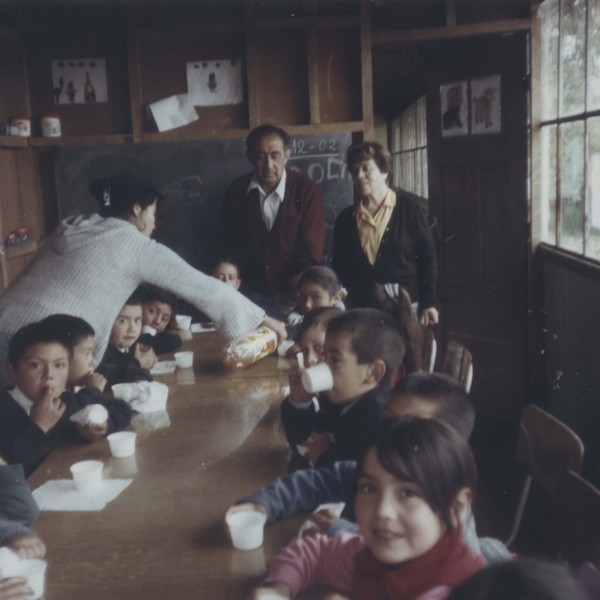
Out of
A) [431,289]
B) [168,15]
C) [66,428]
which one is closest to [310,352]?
[66,428]

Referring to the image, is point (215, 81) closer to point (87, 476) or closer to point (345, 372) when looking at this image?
point (345, 372)

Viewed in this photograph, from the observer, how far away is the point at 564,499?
4.72ft

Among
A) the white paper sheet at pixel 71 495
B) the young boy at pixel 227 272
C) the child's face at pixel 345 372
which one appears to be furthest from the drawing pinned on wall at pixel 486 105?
the white paper sheet at pixel 71 495

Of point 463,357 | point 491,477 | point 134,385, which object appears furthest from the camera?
point 491,477

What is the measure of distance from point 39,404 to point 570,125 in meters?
2.65

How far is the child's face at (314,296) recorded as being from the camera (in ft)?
9.73

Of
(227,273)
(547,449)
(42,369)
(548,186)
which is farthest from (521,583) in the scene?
(548,186)

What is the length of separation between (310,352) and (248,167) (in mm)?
2235

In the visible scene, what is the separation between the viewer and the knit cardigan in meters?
2.27

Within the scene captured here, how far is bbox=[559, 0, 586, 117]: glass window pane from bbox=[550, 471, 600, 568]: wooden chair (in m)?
2.26

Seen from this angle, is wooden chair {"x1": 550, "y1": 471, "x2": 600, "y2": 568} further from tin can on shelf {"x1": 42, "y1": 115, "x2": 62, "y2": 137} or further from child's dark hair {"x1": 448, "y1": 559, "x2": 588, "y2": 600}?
tin can on shelf {"x1": 42, "y1": 115, "x2": 62, "y2": 137}

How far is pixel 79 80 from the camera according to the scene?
13.9ft

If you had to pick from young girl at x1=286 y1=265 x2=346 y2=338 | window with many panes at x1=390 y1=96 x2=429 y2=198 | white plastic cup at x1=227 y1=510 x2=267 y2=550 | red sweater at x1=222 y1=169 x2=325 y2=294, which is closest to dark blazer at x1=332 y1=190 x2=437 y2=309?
red sweater at x1=222 y1=169 x2=325 y2=294

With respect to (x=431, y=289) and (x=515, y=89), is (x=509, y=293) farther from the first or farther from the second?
(x=515, y=89)
